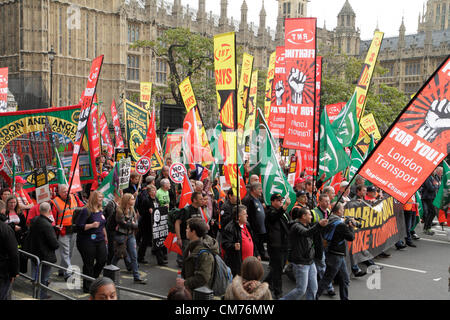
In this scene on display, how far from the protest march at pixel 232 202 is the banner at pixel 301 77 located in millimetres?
19

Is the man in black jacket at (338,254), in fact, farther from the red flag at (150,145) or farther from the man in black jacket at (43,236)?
the red flag at (150,145)

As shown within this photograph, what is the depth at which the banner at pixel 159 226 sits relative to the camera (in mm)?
9211

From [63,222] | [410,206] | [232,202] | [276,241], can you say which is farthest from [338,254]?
[410,206]

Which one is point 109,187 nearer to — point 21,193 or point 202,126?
point 21,193

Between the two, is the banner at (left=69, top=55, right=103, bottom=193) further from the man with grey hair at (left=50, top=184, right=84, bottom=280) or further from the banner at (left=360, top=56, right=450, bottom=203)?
the banner at (left=360, top=56, right=450, bottom=203)

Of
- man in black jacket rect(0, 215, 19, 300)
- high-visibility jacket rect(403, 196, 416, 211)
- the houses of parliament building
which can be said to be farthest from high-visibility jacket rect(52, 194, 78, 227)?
the houses of parliament building

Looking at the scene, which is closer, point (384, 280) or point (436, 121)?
point (436, 121)

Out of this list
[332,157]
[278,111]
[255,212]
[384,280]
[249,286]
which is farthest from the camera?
[278,111]

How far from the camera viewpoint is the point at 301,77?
936 cm

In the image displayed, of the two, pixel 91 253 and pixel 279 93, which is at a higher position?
pixel 279 93

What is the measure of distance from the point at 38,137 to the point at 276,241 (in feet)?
16.1

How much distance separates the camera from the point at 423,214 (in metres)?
13.7

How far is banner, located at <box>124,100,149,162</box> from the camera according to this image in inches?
625

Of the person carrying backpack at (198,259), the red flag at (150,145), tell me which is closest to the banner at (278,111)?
the red flag at (150,145)
